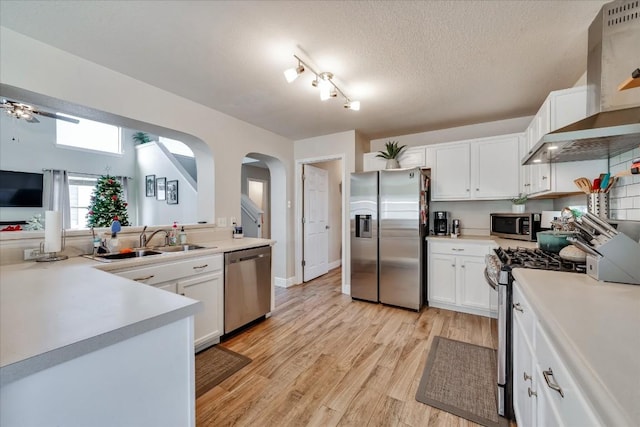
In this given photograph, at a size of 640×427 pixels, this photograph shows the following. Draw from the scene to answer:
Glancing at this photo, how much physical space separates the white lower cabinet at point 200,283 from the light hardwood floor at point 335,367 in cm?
27

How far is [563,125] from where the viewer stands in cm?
198

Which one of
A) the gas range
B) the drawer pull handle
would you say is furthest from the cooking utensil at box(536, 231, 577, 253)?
the drawer pull handle

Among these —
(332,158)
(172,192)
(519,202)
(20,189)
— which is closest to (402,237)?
(519,202)

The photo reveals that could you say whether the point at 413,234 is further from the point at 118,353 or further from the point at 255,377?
the point at 118,353

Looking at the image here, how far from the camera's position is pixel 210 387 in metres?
1.81

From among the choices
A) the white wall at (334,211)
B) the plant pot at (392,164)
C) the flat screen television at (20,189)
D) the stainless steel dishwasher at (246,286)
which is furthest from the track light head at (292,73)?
the flat screen television at (20,189)

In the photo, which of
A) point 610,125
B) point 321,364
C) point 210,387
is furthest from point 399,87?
point 210,387

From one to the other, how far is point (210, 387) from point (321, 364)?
0.83m

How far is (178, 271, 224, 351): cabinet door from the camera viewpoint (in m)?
2.17

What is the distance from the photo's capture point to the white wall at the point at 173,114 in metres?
1.81

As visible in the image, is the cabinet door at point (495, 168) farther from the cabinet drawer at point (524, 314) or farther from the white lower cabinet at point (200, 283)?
the white lower cabinet at point (200, 283)

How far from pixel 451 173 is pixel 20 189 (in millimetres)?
8121

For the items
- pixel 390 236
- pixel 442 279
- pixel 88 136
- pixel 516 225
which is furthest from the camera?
pixel 88 136

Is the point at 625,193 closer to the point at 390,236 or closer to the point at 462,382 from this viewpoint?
the point at 462,382
